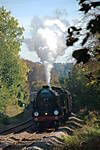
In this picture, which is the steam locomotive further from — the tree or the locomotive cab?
the tree

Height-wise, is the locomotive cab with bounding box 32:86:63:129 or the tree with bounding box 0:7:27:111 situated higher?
the tree with bounding box 0:7:27:111

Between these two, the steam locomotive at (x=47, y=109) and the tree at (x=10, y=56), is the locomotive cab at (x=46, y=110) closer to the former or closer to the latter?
Answer: the steam locomotive at (x=47, y=109)

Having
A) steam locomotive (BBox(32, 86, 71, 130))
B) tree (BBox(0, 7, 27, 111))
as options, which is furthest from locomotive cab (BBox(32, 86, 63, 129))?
tree (BBox(0, 7, 27, 111))

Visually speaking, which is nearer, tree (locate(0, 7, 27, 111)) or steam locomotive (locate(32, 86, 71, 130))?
steam locomotive (locate(32, 86, 71, 130))

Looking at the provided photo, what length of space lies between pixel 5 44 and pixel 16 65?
3033 mm

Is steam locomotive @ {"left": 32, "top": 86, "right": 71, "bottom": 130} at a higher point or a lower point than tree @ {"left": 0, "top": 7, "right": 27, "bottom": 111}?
lower

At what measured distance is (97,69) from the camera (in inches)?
373

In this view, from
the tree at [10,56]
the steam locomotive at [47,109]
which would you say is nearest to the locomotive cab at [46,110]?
→ the steam locomotive at [47,109]

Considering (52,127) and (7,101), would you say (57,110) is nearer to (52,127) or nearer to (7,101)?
(52,127)

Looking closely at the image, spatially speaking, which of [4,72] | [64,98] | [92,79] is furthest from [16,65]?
[92,79]

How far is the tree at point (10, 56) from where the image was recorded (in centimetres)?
4403

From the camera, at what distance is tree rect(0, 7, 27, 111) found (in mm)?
44031

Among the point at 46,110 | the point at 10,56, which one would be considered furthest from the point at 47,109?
the point at 10,56

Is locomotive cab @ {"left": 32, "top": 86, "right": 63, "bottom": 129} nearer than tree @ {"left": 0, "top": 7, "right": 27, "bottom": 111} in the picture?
Yes
